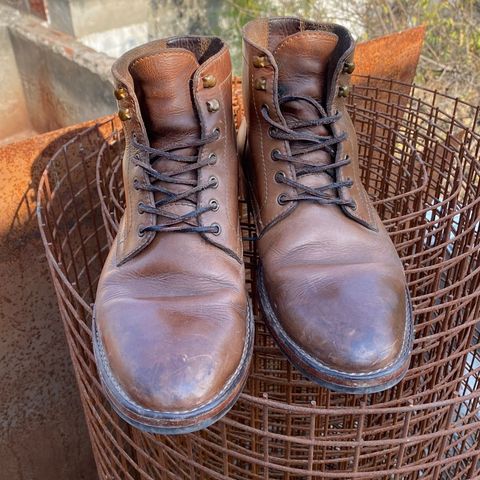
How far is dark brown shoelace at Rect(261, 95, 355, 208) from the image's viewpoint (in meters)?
0.70

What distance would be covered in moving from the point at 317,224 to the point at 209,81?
Result: 218 mm

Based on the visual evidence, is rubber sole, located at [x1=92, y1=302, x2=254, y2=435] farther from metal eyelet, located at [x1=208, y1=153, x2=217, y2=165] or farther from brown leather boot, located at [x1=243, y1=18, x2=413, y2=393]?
metal eyelet, located at [x1=208, y1=153, x2=217, y2=165]

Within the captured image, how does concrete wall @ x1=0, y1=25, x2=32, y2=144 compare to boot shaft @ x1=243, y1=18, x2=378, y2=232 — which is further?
concrete wall @ x1=0, y1=25, x2=32, y2=144

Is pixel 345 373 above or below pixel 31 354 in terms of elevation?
above

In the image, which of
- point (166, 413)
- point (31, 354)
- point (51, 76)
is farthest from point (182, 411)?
point (51, 76)

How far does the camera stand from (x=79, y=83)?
5.82 ft

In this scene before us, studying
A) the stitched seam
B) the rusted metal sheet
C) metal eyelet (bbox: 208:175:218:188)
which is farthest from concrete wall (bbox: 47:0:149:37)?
the stitched seam

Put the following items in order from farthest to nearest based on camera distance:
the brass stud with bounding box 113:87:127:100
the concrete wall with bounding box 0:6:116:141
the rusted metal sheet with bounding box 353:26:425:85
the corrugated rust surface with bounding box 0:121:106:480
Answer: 1. the concrete wall with bounding box 0:6:116:141
2. the rusted metal sheet with bounding box 353:26:425:85
3. the corrugated rust surface with bounding box 0:121:106:480
4. the brass stud with bounding box 113:87:127:100

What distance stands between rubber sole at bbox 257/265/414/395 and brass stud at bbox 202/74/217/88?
0.30 meters

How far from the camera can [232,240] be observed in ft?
2.23

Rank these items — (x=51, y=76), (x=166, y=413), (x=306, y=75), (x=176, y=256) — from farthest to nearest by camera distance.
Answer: (x=51, y=76) < (x=306, y=75) < (x=176, y=256) < (x=166, y=413)

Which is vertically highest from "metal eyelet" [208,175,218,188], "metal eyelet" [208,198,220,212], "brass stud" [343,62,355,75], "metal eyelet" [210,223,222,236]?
"brass stud" [343,62,355,75]

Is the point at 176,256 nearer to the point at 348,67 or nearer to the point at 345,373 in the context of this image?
the point at 345,373

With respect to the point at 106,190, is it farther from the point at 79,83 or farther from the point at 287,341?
the point at 79,83
